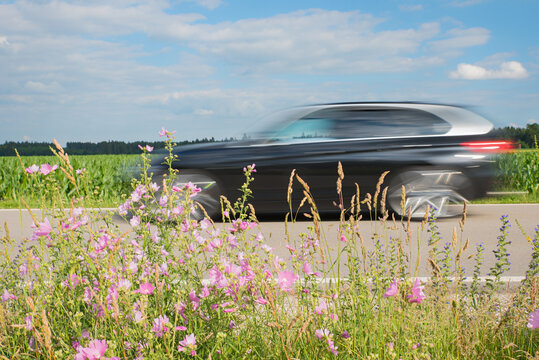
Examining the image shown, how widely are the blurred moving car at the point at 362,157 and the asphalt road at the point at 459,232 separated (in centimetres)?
38

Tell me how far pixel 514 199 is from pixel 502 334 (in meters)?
9.38

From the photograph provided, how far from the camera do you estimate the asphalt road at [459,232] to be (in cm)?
529

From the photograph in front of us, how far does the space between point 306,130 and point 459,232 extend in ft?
8.68

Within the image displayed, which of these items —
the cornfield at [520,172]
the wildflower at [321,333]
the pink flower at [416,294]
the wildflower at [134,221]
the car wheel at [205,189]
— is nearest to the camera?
the wildflower at [321,333]

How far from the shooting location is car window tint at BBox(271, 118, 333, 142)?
7.80m

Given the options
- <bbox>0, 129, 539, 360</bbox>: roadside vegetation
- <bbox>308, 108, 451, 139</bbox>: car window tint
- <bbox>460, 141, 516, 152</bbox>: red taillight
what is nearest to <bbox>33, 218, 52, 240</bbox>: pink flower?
<bbox>0, 129, 539, 360</bbox>: roadside vegetation

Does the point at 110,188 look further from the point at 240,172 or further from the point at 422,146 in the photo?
the point at 422,146

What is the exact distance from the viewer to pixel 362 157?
25.0 feet

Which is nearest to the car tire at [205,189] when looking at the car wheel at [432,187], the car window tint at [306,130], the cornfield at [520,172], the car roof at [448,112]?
the car window tint at [306,130]

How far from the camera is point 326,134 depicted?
7840 millimetres

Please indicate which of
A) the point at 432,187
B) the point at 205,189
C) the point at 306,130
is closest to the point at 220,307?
the point at 205,189

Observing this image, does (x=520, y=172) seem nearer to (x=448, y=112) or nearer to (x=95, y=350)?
(x=448, y=112)

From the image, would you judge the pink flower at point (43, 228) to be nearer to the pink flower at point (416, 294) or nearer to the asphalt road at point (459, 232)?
the pink flower at point (416, 294)

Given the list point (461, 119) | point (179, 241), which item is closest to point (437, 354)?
point (179, 241)
